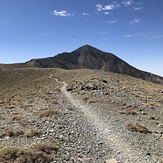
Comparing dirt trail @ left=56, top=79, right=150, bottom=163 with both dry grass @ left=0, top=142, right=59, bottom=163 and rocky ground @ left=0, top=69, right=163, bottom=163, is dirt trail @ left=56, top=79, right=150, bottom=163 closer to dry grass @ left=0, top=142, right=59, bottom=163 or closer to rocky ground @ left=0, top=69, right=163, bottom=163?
rocky ground @ left=0, top=69, right=163, bottom=163

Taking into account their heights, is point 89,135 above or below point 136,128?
below

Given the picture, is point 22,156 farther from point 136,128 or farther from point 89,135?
A: point 136,128

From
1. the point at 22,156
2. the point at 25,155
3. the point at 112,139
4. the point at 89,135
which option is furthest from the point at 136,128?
the point at 22,156

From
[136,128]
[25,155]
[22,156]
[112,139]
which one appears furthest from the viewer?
[136,128]

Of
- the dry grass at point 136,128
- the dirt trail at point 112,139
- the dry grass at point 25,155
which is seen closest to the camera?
the dry grass at point 25,155

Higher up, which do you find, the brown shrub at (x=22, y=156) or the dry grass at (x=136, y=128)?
the dry grass at (x=136, y=128)

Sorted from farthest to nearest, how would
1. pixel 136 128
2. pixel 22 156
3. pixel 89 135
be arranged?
pixel 136 128 → pixel 89 135 → pixel 22 156

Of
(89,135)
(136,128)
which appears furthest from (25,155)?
(136,128)

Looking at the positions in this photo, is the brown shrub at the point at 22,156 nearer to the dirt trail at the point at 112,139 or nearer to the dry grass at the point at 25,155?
the dry grass at the point at 25,155

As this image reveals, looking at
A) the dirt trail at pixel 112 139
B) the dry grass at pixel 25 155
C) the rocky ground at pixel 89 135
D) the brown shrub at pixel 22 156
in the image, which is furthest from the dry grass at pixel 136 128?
the brown shrub at pixel 22 156

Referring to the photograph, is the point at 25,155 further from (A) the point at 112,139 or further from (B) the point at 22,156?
(A) the point at 112,139

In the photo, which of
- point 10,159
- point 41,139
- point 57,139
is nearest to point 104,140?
point 57,139

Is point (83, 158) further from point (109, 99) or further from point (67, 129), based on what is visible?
point (109, 99)

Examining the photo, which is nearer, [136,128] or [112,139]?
[112,139]
